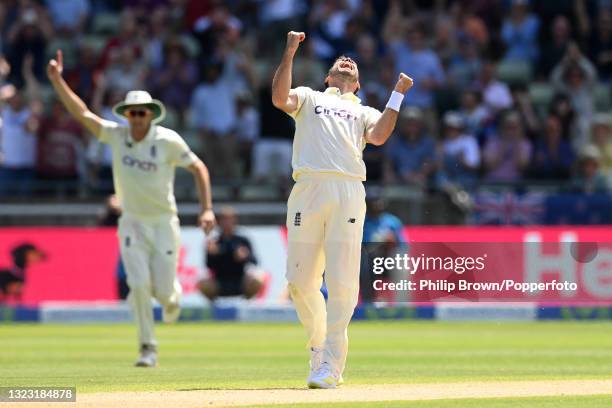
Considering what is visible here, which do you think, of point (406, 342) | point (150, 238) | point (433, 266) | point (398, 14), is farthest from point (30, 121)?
point (433, 266)

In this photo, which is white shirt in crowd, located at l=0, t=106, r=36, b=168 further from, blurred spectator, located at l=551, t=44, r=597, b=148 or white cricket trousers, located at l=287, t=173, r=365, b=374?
white cricket trousers, located at l=287, t=173, r=365, b=374

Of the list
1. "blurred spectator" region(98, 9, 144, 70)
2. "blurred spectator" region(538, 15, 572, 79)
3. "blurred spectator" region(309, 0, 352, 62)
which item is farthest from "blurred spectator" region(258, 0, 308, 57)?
"blurred spectator" region(538, 15, 572, 79)

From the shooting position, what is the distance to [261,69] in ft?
78.7

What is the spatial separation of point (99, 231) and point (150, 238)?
824cm

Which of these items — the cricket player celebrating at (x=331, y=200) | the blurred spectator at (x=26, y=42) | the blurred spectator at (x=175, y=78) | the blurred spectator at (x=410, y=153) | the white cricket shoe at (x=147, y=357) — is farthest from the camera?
the blurred spectator at (x=26, y=42)

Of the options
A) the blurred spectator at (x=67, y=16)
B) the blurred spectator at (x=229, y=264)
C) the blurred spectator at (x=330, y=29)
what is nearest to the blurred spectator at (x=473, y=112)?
the blurred spectator at (x=330, y=29)

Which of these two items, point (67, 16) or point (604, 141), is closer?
point (604, 141)

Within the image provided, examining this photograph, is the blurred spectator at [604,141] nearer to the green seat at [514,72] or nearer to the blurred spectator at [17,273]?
the green seat at [514,72]

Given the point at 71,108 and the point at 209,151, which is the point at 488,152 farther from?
the point at 71,108

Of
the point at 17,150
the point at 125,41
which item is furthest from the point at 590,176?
the point at 17,150

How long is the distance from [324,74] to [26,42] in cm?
464

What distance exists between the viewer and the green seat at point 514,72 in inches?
949

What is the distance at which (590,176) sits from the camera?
71.0 ft

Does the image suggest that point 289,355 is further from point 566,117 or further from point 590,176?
point 566,117
